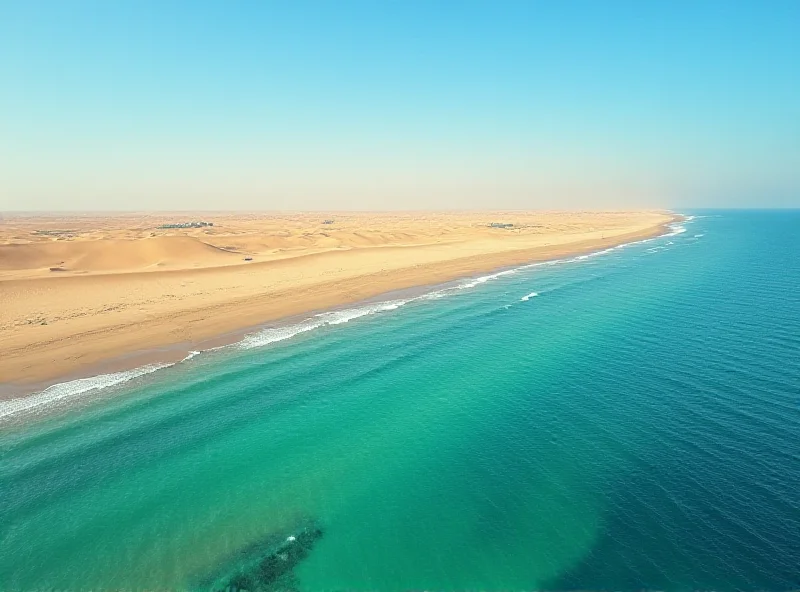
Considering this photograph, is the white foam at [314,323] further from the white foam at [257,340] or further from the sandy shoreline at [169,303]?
the sandy shoreline at [169,303]

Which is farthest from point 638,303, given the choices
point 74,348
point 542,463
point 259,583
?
point 74,348

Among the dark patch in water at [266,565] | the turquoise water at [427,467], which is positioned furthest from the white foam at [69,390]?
the dark patch in water at [266,565]

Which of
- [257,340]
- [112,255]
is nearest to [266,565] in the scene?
[257,340]

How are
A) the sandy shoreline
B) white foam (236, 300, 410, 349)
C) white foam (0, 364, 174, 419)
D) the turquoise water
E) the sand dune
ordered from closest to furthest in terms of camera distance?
the turquoise water, white foam (0, 364, 174, 419), the sandy shoreline, white foam (236, 300, 410, 349), the sand dune

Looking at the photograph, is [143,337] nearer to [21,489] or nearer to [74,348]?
[74,348]

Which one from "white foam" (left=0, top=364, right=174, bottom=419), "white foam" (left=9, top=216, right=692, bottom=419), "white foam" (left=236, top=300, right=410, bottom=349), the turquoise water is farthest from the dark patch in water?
"white foam" (left=236, top=300, right=410, bottom=349)

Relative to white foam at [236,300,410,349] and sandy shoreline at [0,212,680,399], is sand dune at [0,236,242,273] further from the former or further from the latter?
white foam at [236,300,410,349]

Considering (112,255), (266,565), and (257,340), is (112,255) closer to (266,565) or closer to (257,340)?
(257,340)
